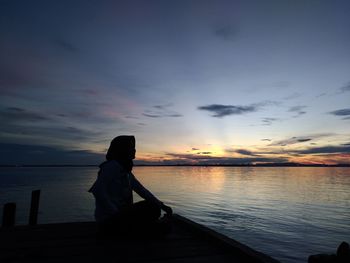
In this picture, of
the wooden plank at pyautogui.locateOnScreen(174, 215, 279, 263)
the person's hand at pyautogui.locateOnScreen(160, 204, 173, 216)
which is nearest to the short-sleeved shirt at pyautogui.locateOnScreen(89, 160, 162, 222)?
the person's hand at pyautogui.locateOnScreen(160, 204, 173, 216)

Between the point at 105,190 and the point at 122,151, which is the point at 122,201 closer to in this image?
Answer: the point at 105,190

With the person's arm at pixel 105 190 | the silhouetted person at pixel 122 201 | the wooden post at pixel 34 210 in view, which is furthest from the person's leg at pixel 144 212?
the wooden post at pixel 34 210

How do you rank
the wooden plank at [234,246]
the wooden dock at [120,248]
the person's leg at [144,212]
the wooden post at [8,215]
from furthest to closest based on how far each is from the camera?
the wooden post at [8,215], the person's leg at [144,212], the wooden dock at [120,248], the wooden plank at [234,246]

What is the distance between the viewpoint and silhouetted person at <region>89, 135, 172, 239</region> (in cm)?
588

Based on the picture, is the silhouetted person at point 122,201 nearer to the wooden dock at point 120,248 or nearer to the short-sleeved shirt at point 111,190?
the short-sleeved shirt at point 111,190

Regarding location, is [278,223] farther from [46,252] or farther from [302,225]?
[46,252]

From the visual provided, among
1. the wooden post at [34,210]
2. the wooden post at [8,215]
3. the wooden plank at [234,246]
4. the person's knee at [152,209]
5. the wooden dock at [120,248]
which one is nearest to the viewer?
the wooden plank at [234,246]

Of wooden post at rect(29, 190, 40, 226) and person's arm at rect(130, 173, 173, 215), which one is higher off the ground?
person's arm at rect(130, 173, 173, 215)

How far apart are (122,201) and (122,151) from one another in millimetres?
1139

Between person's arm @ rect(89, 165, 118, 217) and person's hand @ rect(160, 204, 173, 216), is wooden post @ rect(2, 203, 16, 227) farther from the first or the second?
person's hand @ rect(160, 204, 173, 216)

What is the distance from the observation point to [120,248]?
17.9ft

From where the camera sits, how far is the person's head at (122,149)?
6.16 metres

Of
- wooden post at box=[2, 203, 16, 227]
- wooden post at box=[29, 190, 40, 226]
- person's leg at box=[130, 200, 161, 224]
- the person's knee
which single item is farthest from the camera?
wooden post at box=[29, 190, 40, 226]

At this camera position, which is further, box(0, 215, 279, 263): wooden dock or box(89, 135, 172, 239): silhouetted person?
box(89, 135, 172, 239): silhouetted person
